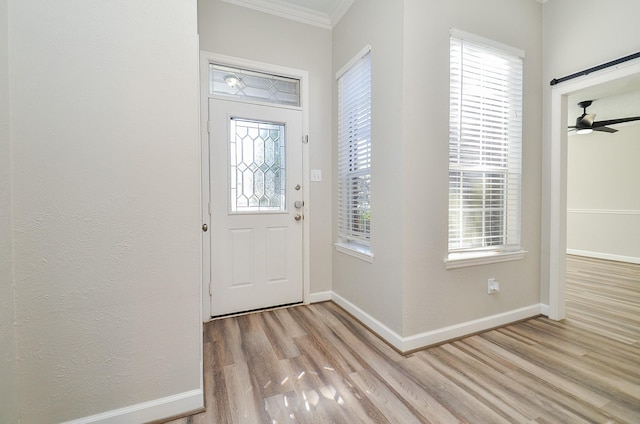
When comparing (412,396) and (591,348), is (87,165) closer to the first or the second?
(412,396)

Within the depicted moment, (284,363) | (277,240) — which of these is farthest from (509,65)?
(284,363)

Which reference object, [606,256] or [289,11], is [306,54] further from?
[606,256]

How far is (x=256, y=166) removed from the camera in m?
2.62

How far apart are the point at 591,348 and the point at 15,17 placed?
366cm

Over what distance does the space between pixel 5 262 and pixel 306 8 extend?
9.34 ft

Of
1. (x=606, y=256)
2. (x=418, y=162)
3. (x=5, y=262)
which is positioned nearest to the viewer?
(x=5, y=262)

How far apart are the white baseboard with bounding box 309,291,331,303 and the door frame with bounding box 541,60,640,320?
197 centimetres

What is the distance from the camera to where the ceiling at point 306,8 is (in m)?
2.57

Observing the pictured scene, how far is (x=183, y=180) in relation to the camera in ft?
4.64

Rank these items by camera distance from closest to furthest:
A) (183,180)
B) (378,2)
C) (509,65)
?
(183,180)
(378,2)
(509,65)

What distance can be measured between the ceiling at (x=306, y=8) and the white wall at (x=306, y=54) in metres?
→ 0.05

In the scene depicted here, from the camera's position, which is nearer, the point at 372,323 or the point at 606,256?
the point at 372,323

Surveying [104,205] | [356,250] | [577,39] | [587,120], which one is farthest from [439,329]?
[587,120]

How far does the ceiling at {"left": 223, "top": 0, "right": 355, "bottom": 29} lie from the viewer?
101 inches
